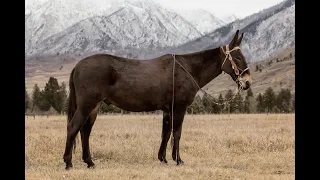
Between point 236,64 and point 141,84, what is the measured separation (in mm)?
2927

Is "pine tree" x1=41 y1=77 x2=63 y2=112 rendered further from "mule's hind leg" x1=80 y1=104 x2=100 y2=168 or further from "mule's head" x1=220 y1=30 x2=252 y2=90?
"mule's head" x1=220 y1=30 x2=252 y2=90

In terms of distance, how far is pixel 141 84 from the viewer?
11.3 m

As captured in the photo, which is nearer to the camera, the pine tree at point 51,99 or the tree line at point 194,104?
the tree line at point 194,104

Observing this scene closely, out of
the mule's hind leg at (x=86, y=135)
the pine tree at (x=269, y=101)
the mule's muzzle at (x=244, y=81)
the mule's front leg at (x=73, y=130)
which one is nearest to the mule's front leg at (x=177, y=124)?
the mule's muzzle at (x=244, y=81)

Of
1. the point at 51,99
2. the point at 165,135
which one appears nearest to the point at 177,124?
the point at 165,135

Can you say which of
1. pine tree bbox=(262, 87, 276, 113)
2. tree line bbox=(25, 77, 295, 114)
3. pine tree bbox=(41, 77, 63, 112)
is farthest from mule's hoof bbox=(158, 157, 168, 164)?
pine tree bbox=(262, 87, 276, 113)

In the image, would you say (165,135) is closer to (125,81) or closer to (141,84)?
(141,84)

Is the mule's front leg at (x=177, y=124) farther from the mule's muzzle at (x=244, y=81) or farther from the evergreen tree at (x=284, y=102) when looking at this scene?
the evergreen tree at (x=284, y=102)

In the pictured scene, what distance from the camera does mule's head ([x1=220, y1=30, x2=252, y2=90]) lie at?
38.6 feet

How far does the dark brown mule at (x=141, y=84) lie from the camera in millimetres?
10750

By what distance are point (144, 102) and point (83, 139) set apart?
81.0 inches

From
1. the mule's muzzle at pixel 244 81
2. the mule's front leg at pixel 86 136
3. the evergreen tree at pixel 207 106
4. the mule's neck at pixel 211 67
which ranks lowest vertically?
the evergreen tree at pixel 207 106

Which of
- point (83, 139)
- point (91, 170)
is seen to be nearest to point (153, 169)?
point (91, 170)

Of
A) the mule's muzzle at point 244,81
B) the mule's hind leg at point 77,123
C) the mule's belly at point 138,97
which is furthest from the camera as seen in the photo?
the mule's muzzle at point 244,81
